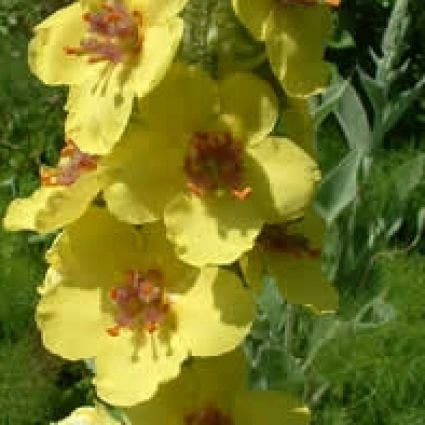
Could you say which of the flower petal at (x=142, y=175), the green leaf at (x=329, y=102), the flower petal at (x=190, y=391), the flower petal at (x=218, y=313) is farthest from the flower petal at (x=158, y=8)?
the green leaf at (x=329, y=102)

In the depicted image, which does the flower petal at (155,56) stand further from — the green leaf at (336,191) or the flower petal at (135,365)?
the green leaf at (336,191)

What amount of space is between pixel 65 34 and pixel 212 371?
38 centimetres

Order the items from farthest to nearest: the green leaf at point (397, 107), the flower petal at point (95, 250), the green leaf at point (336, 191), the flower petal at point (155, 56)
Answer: the green leaf at point (397, 107) → the green leaf at point (336, 191) → the flower petal at point (95, 250) → the flower petal at point (155, 56)

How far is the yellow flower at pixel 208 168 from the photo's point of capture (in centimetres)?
115

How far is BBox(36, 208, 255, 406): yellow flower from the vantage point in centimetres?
118

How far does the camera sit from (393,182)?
352cm

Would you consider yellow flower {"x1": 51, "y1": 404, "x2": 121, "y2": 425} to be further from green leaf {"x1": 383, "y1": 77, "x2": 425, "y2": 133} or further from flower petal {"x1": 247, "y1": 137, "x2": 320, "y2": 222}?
green leaf {"x1": 383, "y1": 77, "x2": 425, "y2": 133}

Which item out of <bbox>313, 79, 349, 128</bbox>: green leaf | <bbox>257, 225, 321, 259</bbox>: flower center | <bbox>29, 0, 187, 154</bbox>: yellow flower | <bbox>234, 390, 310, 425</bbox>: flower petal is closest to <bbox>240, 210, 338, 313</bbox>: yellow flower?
<bbox>257, 225, 321, 259</bbox>: flower center

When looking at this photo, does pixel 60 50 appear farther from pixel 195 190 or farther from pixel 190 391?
pixel 190 391

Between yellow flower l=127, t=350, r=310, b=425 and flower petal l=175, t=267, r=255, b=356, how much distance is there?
7 cm

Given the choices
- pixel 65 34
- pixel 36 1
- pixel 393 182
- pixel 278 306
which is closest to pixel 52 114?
pixel 36 1

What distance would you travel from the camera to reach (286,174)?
3.86ft

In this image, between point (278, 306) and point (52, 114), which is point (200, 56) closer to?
point (278, 306)

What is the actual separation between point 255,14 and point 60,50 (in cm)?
22
